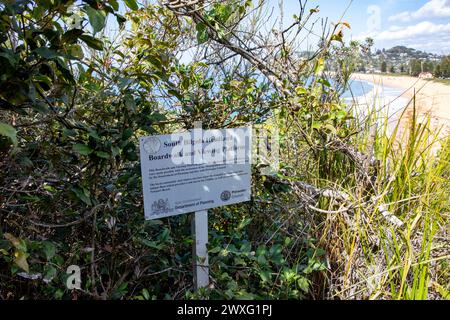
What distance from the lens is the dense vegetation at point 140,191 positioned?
5.18 feet

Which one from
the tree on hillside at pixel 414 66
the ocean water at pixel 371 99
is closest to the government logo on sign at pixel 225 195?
the ocean water at pixel 371 99

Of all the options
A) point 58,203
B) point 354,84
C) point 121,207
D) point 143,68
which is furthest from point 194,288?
point 354,84

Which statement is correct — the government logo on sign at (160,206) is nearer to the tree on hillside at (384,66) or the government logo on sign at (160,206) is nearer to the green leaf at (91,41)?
the green leaf at (91,41)

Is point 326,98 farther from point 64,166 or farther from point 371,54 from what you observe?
point 64,166

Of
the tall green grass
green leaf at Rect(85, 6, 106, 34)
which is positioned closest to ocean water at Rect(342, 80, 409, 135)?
the tall green grass

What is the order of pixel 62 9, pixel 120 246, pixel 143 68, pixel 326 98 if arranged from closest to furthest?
pixel 62 9
pixel 120 246
pixel 143 68
pixel 326 98

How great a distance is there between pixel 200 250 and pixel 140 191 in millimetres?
508

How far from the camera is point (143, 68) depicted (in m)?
2.05

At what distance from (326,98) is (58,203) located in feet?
5.97

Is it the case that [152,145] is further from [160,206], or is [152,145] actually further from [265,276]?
[265,276]

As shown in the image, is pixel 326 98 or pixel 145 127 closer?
pixel 145 127

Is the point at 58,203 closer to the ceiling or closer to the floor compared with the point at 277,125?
closer to the floor

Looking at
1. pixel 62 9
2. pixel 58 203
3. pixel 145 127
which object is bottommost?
pixel 58 203
